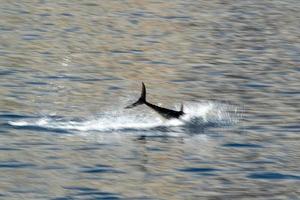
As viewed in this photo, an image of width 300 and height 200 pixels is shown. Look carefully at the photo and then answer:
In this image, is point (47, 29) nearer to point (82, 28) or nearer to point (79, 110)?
point (82, 28)

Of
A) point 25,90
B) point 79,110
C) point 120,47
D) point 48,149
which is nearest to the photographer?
point 48,149

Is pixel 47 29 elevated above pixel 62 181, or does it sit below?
below

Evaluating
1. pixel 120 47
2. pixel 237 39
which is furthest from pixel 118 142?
pixel 237 39

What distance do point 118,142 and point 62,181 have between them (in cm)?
352

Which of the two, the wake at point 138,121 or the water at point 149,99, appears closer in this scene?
the water at point 149,99

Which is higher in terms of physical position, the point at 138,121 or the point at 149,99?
the point at 138,121

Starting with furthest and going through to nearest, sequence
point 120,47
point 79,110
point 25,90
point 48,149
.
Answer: point 120,47
point 25,90
point 79,110
point 48,149

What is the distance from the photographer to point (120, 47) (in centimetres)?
3688

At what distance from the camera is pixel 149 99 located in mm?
28609

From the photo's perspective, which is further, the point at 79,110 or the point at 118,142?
the point at 79,110

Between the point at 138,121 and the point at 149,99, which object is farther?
the point at 149,99

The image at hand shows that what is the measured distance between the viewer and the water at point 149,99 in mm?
20125

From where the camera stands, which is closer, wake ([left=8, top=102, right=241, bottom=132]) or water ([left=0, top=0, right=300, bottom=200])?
water ([left=0, top=0, right=300, bottom=200])

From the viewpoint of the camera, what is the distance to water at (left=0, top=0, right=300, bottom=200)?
2012 centimetres
